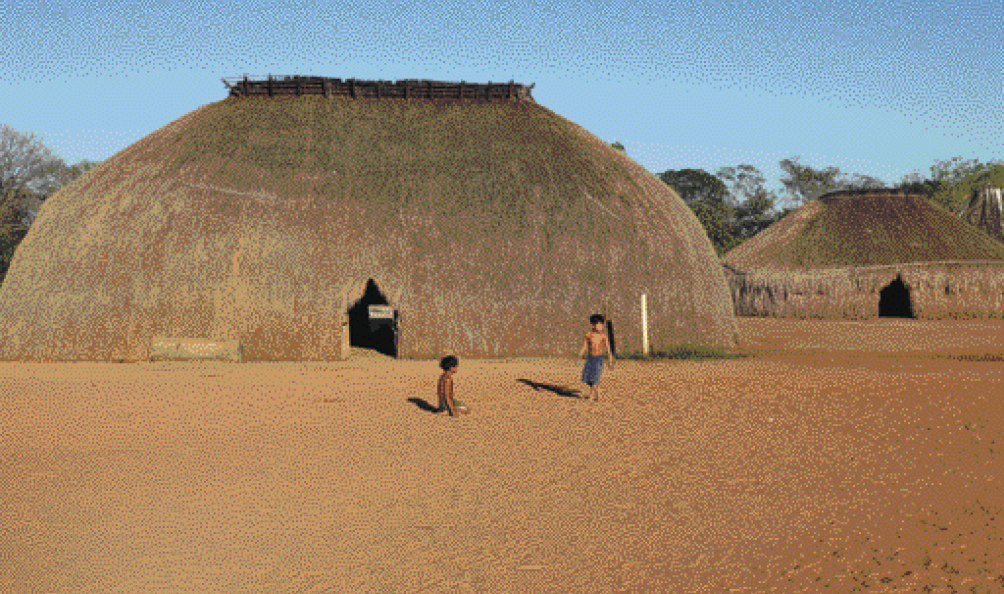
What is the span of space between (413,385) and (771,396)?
5.33 m

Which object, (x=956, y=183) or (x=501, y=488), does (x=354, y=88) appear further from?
(x=956, y=183)

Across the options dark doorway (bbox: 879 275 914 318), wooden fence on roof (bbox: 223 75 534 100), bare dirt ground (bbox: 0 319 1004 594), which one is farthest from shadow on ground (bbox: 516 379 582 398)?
dark doorway (bbox: 879 275 914 318)

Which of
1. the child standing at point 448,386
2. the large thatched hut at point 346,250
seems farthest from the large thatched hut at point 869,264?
the child standing at point 448,386

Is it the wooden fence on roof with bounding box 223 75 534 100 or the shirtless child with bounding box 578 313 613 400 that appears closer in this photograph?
the shirtless child with bounding box 578 313 613 400

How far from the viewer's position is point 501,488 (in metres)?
6.48

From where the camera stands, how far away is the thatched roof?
92.5ft

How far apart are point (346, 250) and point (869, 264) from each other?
68.5ft

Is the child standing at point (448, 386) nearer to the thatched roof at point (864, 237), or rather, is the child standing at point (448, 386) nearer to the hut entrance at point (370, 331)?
the hut entrance at point (370, 331)

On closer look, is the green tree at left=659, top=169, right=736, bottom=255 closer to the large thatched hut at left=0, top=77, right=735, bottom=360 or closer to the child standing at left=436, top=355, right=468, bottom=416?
the large thatched hut at left=0, top=77, right=735, bottom=360

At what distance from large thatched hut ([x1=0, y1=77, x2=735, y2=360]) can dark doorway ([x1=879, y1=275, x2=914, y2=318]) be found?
15.2 m

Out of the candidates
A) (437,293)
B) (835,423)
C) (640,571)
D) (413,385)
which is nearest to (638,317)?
(437,293)

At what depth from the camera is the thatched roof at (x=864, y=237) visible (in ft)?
92.5

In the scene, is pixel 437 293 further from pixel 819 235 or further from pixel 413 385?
pixel 819 235

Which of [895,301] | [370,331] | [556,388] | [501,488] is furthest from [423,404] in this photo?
[895,301]
